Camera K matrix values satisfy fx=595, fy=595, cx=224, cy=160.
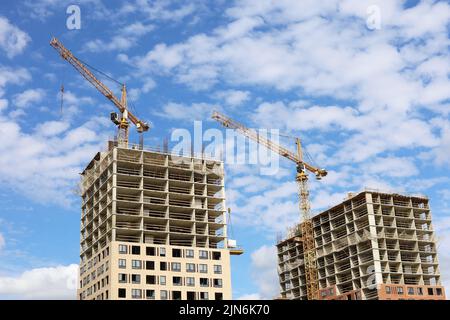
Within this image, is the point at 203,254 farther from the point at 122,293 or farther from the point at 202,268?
the point at 122,293

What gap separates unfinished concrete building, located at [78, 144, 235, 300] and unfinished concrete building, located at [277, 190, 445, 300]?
41.9m

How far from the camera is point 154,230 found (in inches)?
5167

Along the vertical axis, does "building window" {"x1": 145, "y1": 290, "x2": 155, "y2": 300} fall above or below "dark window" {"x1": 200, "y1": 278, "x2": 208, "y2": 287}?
below

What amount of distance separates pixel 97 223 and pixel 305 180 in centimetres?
7413

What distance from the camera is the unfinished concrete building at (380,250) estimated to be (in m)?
153

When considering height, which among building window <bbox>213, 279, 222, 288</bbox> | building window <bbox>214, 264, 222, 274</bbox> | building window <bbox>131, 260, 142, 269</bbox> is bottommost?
building window <bbox>213, 279, 222, 288</bbox>

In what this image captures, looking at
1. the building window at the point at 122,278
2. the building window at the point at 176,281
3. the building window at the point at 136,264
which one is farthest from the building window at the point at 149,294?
the building window at the point at 136,264

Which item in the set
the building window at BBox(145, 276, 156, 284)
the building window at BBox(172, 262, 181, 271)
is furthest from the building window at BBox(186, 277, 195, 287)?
the building window at BBox(145, 276, 156, 284)

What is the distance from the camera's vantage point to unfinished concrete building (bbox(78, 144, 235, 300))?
407 feet

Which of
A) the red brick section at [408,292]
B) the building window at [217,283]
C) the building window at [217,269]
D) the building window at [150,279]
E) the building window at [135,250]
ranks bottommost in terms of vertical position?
the red brick section at [408,292]

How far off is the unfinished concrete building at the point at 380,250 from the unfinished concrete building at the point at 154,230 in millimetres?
41877

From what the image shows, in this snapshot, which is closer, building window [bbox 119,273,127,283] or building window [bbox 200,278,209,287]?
building window [bbox 119,273,127,283]

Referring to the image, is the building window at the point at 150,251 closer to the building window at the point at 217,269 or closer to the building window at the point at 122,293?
the building window at the point at 122,293

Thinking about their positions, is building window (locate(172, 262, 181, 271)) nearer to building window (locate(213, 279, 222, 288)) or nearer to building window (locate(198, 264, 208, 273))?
building window (locate(198, 264, 208, 273))
